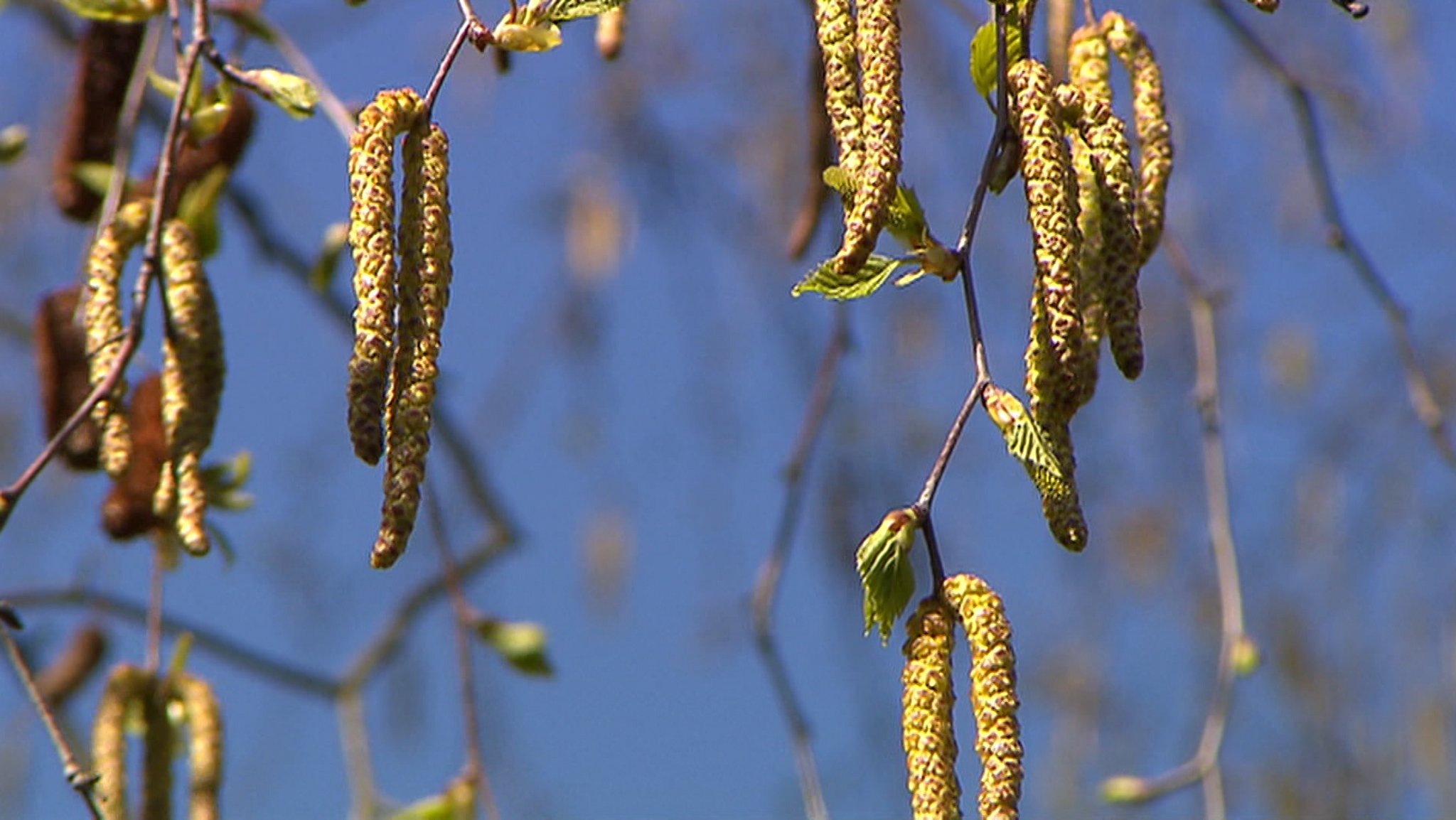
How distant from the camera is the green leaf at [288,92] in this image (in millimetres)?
958

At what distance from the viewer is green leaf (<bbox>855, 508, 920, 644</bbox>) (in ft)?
2.49

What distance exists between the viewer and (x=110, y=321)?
42.6 inches

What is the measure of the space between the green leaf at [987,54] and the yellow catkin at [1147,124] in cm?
9

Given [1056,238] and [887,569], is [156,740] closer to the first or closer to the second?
[887,569]

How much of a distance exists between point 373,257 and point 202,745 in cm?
56

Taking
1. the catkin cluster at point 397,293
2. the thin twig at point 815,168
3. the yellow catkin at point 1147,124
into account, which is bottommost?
the thin twig at point 815,168

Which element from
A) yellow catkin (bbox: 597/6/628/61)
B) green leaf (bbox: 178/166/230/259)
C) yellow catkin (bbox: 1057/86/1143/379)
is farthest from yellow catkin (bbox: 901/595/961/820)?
green leaf (bbox: 178/166/230/259)

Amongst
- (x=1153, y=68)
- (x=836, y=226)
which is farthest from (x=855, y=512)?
(x=1153, y=68)

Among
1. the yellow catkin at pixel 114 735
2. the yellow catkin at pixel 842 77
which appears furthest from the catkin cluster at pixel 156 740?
the yellow catkin at pixel 842 77

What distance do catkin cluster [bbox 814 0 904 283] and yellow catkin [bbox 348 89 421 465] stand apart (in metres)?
0.18

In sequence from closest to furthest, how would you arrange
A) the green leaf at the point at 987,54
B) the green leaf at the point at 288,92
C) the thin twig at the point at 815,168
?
the green leaf at the point at 987,54
the green leaf at the point at 288,92
the thin twig at the point at 815,168

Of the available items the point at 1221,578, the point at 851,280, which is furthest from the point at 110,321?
the point at 1221,578

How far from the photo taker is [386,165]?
0.76 metres

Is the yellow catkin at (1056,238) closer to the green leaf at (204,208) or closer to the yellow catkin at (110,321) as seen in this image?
the yellow catkin at (110,321)
